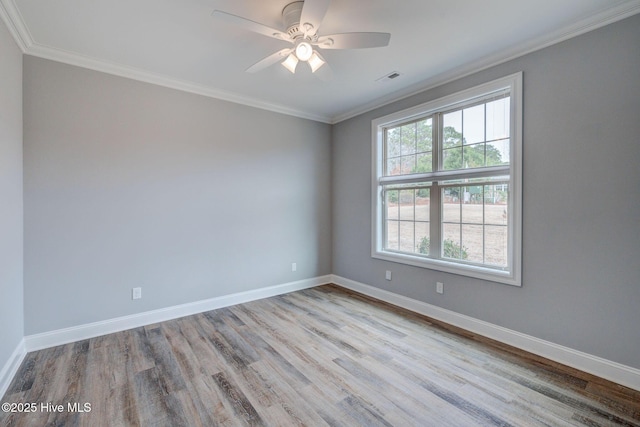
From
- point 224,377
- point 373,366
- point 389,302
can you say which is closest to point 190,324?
point 224,377

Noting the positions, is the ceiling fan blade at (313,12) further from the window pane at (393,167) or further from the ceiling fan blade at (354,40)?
the window pane at (393,167)

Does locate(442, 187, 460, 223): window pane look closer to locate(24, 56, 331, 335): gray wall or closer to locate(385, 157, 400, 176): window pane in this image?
locate(385, 157, 400, 176): window pane

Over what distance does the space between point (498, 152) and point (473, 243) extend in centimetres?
97

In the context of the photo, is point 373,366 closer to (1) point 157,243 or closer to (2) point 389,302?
(2) point 389,302

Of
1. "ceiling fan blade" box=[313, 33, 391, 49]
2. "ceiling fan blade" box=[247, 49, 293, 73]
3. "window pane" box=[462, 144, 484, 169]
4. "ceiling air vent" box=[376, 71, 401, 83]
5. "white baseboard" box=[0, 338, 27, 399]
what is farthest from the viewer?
"ceiling air vent" box=[376, 71, 401, 83]

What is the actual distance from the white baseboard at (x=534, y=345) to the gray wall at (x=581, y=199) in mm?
58

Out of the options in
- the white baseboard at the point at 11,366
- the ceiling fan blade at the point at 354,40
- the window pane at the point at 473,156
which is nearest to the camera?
the ceiling fan blade at the point at 354,40

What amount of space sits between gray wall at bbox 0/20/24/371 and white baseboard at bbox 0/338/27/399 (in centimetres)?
5

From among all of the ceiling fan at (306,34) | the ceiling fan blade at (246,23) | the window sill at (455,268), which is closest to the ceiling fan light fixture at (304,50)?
the ceiling fan at (306,34)

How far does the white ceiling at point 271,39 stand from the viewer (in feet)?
6.72

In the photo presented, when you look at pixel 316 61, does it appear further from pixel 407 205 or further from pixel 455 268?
pixel 455 268

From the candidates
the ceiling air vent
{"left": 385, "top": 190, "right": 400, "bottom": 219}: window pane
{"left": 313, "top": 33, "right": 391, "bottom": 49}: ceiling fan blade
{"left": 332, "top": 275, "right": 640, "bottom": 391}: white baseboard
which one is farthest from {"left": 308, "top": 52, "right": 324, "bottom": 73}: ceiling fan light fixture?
{"left": 332, "top": 275, "right": 640, "bottom": 391}: white baseboard

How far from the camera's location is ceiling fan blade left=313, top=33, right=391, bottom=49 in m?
1.90

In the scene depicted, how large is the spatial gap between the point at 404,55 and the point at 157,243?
3.29m
